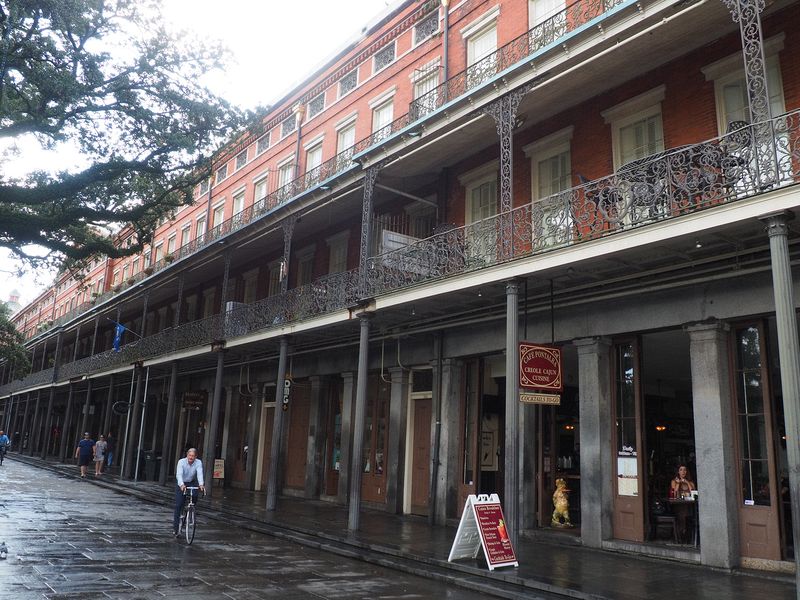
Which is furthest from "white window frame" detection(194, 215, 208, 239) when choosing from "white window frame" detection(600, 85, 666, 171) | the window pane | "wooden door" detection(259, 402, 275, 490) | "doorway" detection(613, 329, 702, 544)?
the window pane

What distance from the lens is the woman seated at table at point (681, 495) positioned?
34.4 ft

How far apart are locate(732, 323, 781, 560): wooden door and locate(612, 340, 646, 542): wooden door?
165cm

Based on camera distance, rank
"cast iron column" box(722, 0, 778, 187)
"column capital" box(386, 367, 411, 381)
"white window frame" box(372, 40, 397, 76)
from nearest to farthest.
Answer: "cast iron column" box(722, 0, 778, 187), "column capital" box(386, 367, 411, 381), "white window frame" box(372, 40, 397, 76)

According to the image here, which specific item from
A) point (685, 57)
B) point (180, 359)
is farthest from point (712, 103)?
point (180, 359)

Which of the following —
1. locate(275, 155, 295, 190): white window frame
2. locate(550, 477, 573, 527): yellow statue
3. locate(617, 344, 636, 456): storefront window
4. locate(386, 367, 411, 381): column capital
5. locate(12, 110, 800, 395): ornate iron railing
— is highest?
locate(275, 155, 295, 190): white window frame

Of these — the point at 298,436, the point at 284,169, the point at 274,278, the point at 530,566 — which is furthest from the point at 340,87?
the point at 530,566

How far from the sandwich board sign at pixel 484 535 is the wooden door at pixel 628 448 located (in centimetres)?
266

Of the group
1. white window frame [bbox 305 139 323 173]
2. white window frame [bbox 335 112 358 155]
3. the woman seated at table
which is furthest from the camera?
white window frame [bbox 305 139 323 173]

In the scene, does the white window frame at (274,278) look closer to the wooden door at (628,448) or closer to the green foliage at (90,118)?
the green foliage at (90,118)

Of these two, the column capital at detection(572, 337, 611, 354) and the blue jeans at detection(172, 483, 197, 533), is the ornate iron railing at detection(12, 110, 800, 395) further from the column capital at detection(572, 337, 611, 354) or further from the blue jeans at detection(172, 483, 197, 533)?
the blue jeans at detection(172, 483, 197, 533)

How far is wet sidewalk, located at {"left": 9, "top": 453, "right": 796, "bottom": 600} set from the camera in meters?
7.86

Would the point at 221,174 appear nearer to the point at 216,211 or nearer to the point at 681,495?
the point at 216,211

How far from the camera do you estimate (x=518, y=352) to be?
32.9 ft

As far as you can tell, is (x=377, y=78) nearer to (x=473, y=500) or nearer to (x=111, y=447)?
(x=473, y=500)
